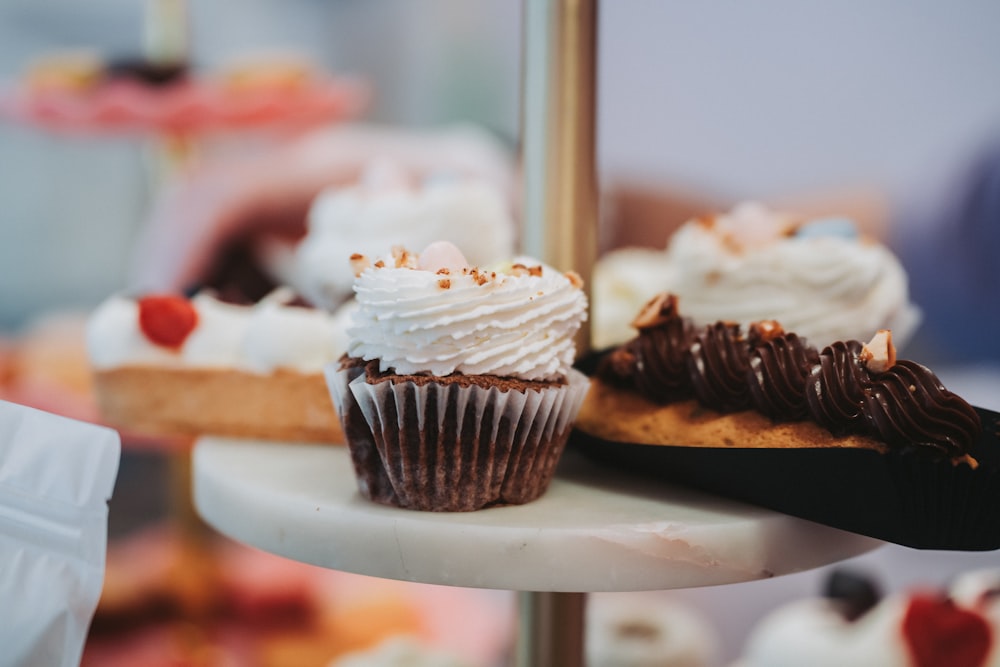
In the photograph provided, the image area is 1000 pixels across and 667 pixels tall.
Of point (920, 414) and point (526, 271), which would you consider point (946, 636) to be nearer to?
point (920, 414)

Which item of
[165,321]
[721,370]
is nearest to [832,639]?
[721,370]

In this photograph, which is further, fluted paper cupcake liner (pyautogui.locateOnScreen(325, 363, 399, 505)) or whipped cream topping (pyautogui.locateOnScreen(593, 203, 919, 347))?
whipped cream topping (pyautogui.locateOnScreen(593, 203, 919, 347))

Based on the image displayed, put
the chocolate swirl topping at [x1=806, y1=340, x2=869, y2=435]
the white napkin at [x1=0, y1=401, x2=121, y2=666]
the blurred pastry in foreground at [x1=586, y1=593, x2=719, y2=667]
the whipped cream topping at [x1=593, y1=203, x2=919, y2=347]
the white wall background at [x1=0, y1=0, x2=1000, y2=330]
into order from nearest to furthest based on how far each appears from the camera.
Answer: the white napkin at [x1=0, y1=401, x2=121, y2=666]
the chocolate swirl topping at [x1=806, y1=340, x2=869, y2=435]
the whipped cream topping at [x1=593, y1=203, x2=919, y2=347]
the blurred pastry in foreground at [x1=586, y1=593, x2=719, y2=667]
the white wall background at [x1=0, y1=0, x2=1000, y2=330]

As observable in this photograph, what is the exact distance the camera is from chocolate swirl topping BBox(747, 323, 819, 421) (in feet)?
2.58

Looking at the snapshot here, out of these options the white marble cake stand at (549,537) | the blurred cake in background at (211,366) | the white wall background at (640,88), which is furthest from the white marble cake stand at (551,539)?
the white wall background at (640,88)

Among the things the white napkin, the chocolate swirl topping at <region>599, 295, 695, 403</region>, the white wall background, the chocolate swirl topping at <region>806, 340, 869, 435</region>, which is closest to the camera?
the white napkin

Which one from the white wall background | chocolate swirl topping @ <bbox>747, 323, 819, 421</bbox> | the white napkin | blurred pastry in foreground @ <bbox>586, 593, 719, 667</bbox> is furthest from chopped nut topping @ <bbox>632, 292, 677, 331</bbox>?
the white wall background

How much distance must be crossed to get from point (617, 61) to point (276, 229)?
2.62 feet

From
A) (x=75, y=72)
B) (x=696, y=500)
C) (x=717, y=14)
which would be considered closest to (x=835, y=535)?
(x=696, y=500)

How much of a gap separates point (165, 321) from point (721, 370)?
625mm

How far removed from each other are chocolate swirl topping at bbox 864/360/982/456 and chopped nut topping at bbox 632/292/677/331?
21 centimetres

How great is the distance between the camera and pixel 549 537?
2.34ft

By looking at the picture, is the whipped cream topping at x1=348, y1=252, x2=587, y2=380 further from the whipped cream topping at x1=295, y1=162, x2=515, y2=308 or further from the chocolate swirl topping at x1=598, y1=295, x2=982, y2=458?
the whipped cream topping at x1=295, y1=162, x2=515, y2=308

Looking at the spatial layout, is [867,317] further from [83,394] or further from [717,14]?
[83,394]
